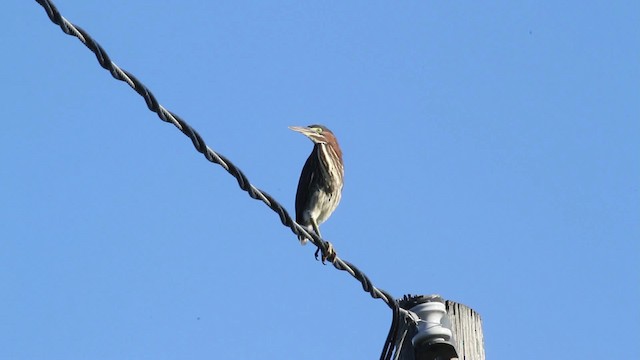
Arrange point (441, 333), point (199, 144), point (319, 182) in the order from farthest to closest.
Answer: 1. point (319, 182)
2. point (441, 333)
3. point (199, 144)

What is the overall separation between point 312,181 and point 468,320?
4429 millimetres

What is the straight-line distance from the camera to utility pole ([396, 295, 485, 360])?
4.73m

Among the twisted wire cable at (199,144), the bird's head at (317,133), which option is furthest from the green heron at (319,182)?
the twisted wire cable at (199,144)

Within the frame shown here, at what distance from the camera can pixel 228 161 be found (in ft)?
14.6

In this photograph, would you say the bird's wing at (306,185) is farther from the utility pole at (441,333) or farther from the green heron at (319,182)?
the utility pole at (441,333)

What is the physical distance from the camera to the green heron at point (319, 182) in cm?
909

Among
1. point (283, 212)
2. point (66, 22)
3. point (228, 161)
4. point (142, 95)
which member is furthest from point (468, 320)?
point (66, 22)

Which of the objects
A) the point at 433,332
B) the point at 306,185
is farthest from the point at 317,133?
the point at 433,332

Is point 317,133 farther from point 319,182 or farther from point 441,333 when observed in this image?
point 441,333

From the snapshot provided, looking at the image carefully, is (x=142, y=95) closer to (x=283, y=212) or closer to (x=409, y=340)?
(x=283, y=212)

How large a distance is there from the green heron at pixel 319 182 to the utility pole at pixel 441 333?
158 inches

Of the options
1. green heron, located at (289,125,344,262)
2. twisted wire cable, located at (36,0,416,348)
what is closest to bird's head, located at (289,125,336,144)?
green heron, located at (289,125,344,262)

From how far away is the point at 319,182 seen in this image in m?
9.16

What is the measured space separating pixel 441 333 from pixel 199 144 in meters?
1.31
